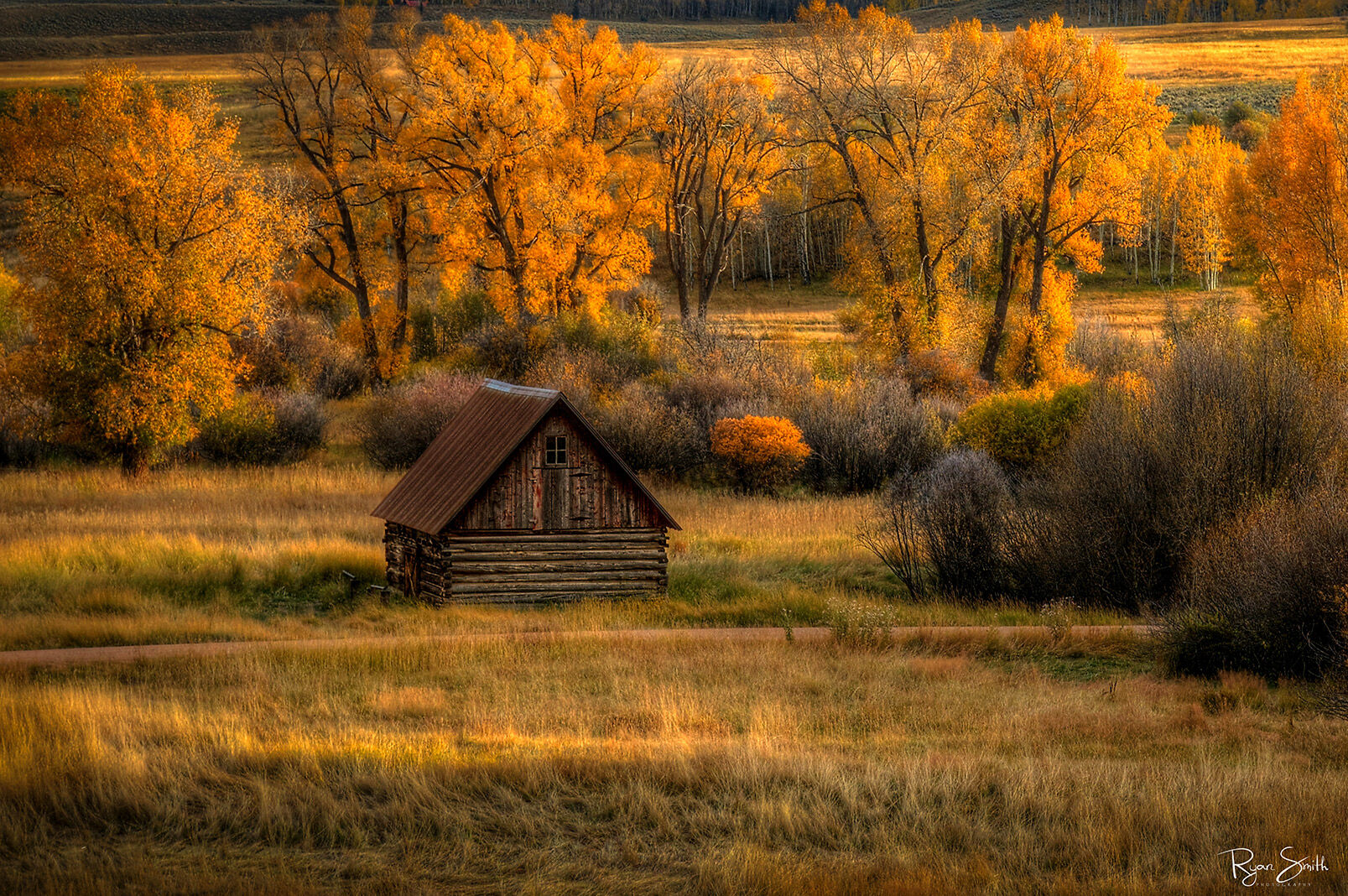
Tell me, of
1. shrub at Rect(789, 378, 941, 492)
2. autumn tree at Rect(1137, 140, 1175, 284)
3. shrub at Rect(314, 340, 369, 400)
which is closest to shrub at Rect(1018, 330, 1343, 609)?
shrub at Rect(789, 378, 941, 492)

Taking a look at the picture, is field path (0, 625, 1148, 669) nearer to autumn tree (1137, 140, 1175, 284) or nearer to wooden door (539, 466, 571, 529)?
wooden door (539, 466, 571, 529)

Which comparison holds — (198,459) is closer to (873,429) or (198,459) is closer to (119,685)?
(873,429)

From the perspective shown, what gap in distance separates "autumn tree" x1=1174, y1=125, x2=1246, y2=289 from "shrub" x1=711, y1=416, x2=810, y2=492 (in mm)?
45599

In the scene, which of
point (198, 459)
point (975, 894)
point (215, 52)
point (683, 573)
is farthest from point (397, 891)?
point (215, 52)

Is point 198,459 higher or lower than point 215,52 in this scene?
lower

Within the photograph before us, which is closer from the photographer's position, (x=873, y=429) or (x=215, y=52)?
(x=873, y=429)

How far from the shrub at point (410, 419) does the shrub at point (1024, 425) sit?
47.4ft

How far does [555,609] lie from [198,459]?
Result: 2191 centimetres

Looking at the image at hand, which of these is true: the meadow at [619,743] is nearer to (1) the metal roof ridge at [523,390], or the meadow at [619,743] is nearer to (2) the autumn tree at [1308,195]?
(1) the metal roof ridge at [523,390]

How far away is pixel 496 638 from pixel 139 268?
67.0 ft

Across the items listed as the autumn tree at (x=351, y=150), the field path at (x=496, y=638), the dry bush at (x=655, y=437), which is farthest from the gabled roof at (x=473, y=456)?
the autumn tree at (x=351, y=150)

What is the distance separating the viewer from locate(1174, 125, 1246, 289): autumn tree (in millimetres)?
76500

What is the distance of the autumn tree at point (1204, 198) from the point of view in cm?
7650

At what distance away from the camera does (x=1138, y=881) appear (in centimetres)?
965
